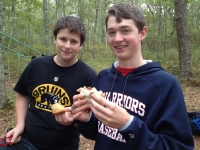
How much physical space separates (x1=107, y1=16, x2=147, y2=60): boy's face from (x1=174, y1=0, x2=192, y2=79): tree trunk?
8.08 metres

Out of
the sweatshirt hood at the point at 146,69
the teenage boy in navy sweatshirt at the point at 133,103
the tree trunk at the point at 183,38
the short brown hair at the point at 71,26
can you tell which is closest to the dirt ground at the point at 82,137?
→ the tree trunk at the point at 183,38

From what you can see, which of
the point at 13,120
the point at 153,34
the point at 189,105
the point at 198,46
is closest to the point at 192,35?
the point at 198,46

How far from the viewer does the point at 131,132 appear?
1216 mm

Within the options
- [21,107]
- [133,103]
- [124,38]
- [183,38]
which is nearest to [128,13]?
[124,38]

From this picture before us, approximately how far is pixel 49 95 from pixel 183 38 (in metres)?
8.24

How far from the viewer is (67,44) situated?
2082 mm

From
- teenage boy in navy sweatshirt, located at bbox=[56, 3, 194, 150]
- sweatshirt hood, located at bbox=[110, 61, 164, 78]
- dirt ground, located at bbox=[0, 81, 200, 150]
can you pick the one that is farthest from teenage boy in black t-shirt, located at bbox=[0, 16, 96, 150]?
dirt ground, located at bbox=[0, 81, 200, 150]

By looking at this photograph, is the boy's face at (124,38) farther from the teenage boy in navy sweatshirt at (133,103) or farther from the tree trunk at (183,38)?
the tree trunk at (183,38)

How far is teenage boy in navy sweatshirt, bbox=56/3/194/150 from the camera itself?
1.23 meters

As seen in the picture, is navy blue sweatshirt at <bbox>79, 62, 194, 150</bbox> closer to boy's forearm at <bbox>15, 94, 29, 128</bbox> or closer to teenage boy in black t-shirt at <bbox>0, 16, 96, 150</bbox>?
teenage boy in black t-shirt at <bbox>0, 16, 96, 150</bbox>

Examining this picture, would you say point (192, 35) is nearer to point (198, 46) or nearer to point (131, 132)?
point (198, 46)

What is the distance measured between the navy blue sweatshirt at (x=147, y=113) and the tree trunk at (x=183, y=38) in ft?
26.5

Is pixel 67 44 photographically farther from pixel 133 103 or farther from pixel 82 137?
pixel 82 137

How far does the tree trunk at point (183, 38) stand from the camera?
8561 mm
